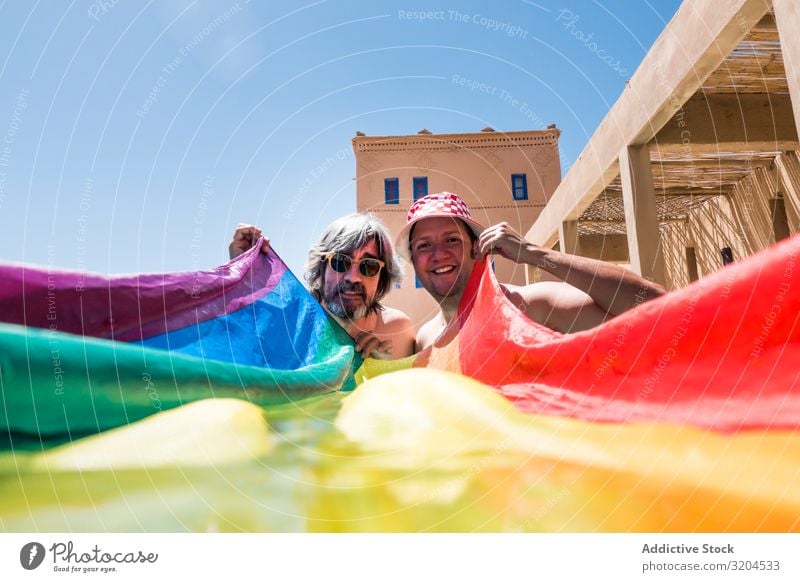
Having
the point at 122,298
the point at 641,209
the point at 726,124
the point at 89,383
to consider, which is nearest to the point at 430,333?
the point at 122,298

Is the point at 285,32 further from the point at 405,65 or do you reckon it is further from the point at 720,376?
the point at 720,376

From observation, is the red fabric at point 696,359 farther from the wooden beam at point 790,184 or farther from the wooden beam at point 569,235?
the wooden beam at point 790,184

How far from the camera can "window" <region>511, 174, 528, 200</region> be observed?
14.1 meters

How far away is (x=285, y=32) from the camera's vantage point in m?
2.59

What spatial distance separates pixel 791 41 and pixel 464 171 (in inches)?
449

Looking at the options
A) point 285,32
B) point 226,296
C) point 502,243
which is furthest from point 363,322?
point 285,32

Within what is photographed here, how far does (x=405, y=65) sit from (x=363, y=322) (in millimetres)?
1759

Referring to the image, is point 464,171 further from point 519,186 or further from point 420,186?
point 519,186

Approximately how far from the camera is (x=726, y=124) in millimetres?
5027

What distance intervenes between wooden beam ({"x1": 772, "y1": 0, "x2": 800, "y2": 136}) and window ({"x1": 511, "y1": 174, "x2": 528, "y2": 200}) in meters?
11.6

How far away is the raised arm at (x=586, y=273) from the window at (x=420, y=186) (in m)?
11.7

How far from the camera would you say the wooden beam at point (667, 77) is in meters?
3.16
